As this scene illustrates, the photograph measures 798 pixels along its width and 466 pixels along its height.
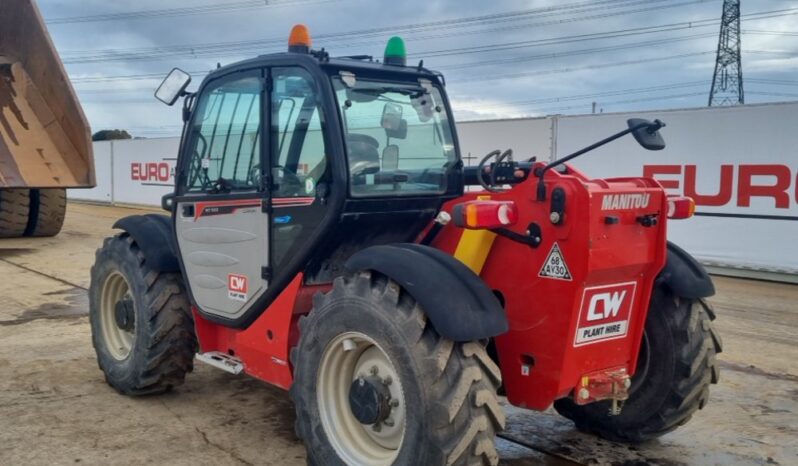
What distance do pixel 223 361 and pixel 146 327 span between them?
669mm

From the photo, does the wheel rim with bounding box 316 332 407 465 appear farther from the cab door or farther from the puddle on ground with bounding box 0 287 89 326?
the puddle on ground with bounding box 0 287 89 326

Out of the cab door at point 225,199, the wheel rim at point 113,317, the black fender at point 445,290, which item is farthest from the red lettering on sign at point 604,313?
the wheel rim at point 113,317

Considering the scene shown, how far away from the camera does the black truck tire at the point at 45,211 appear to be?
13156 millimetres

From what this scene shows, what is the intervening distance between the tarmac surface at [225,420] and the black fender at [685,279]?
92cm

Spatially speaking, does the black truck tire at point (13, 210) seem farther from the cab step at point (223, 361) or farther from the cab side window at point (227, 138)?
the cab step at point (223, 361)

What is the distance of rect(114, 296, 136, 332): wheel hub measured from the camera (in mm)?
4969

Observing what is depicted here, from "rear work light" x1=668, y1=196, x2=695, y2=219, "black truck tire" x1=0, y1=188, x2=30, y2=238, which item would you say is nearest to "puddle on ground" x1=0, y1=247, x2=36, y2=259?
"black truck tire" x1=0, y1=188, x2=30, y2=238

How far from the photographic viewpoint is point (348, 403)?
347 cm

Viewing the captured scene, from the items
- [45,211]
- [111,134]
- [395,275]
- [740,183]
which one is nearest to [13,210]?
[45,211]

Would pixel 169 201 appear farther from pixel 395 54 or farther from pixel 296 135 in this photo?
pixel 395 54

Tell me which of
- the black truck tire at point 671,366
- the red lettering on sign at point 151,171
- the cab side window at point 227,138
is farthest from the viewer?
the red lettering on sign at point 151,171

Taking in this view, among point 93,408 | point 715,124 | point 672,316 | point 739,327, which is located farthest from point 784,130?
point 93,408

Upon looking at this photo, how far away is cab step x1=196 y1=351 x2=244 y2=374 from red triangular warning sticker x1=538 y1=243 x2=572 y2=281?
1.90m

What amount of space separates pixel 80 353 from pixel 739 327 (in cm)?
599
